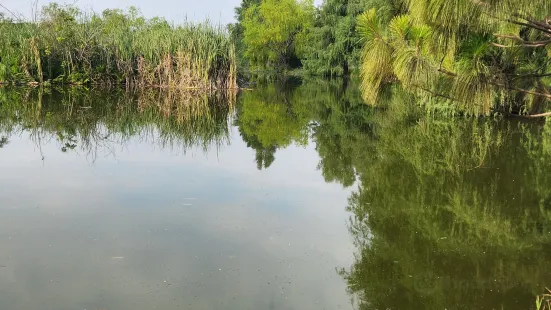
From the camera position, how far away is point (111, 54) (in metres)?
22.3

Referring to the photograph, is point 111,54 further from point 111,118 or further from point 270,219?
point 270,219

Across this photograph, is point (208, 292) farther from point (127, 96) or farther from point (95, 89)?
point (95, 89)

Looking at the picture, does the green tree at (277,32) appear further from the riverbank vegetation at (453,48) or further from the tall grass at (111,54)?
the riverbank vegetation at (453,48)

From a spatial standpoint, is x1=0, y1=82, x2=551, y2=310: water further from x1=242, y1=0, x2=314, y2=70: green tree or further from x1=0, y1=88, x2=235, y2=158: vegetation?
x1=242, y1=0, x2=314, y2=70: green tree

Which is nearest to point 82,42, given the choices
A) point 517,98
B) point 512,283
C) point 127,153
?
point 127,153

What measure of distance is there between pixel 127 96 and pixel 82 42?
4886 mm

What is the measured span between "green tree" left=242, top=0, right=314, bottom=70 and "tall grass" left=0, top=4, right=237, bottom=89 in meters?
29.2

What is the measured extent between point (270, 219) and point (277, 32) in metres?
47.2

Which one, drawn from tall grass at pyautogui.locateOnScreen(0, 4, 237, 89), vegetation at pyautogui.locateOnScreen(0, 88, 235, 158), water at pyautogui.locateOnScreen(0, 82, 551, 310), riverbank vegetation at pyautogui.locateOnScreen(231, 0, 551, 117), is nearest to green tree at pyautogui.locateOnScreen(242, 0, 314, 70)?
tall grass at pyautogui.locateOnScreen(0, 4, 237, 89)

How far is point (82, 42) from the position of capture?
22141mm

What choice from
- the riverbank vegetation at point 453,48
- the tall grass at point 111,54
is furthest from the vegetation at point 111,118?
the riverbank vegetation at point 453,48

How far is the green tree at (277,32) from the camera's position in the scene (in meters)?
51.4

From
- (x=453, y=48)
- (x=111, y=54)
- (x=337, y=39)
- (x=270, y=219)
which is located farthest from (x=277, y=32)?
(x=453, y=48)

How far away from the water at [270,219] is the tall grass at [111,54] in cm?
935
